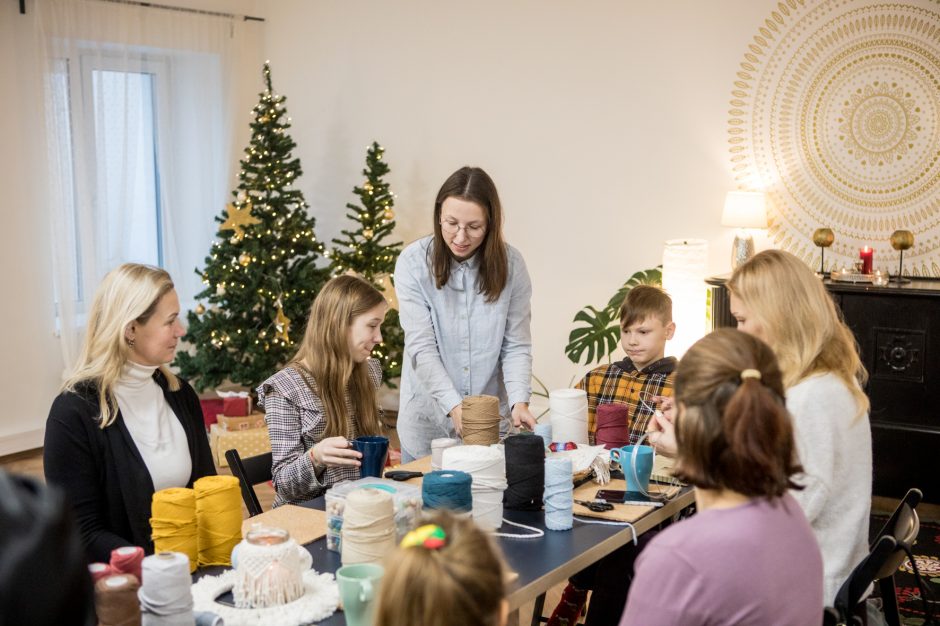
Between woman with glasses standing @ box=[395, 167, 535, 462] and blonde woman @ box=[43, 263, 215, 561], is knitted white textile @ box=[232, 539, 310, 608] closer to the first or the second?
blonde woman @ box=[43, 263, 215, 561]

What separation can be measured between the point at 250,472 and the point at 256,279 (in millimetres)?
3337

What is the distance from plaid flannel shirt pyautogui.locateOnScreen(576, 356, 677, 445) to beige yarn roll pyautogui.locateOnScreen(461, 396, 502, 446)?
74cm

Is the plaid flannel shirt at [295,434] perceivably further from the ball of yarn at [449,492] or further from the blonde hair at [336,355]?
the ball of yarn at [449,492]

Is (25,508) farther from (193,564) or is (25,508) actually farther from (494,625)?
(193,564)

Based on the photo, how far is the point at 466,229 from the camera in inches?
114

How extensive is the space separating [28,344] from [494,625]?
5.45m

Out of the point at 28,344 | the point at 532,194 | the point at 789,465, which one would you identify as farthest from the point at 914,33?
the point at 28,344

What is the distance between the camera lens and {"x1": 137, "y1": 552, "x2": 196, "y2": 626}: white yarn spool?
1.60 meters

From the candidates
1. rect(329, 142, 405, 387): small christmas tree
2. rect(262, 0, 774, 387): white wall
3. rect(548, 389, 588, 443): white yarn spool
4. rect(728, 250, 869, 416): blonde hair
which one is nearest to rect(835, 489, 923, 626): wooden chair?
rect(728, 250, 869, 416): blonde hair

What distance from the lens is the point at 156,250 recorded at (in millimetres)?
6609

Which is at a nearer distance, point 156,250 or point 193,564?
point 193,564

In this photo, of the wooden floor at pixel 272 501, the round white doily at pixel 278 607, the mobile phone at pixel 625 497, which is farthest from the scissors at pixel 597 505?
the wooden floor at pixel 272 501

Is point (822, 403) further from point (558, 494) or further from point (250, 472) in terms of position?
point (250, 472)

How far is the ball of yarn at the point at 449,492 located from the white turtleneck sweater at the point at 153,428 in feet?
2.31
